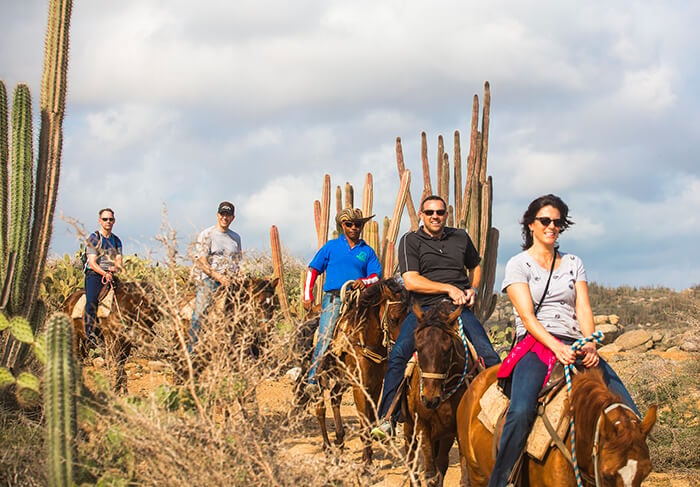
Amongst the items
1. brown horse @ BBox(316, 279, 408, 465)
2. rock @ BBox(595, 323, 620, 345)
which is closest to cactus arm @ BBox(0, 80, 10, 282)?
brown horse @ BBox(316, 279, 408, 465)

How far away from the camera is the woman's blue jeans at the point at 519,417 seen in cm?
469

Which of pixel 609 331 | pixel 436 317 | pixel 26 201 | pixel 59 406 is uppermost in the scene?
pixel 26 201

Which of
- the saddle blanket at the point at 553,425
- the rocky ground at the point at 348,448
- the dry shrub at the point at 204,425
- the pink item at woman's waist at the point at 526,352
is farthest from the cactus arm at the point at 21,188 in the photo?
the saddle blanket at the point at 553,425

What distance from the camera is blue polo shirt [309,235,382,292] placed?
8.64m

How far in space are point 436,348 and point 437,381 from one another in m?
0.26

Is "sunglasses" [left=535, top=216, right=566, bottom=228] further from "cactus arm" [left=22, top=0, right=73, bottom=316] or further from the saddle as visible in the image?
"cactus arm" [left=22, top=0, right=73, bottom=316]

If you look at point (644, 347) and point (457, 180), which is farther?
point (644, 347)

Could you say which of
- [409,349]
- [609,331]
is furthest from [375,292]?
[609,331]

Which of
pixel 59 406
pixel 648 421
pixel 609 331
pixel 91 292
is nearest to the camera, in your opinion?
pixel 648 421

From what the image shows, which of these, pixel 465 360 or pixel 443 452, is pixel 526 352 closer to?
pixel 465 360

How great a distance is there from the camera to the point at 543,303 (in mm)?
5133

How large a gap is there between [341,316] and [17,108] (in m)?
3.78

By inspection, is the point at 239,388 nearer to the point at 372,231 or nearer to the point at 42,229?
the point at 42,229

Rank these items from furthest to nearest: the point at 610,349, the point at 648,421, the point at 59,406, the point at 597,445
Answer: the point at 610,349, the point at 59,406, the point at 597,445, the point at 648,421
